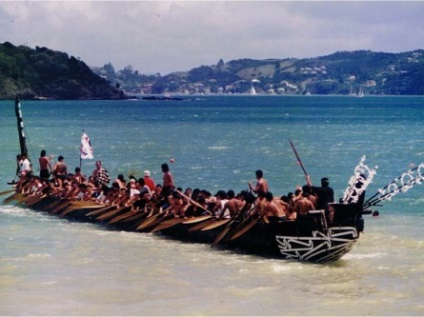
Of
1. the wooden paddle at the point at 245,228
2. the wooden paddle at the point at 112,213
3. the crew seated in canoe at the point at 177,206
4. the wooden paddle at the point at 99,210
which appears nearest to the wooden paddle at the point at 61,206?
the wooden paddle at the point at 99,210

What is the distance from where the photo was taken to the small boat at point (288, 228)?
68.7 feet

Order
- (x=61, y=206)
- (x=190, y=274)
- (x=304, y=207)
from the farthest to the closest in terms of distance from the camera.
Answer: (x=61, y=206)
(x=304, y=207)
(x=190, y=274)

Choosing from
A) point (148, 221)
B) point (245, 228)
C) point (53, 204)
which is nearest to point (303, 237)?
point (245, 228)

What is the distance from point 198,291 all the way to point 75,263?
13.9 feet

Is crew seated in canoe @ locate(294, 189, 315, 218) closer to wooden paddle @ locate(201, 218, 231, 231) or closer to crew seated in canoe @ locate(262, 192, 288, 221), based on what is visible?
crew seated in canoe @ locate(262, 192, 288, 221)

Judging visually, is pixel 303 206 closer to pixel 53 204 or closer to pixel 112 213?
pixel 112 213

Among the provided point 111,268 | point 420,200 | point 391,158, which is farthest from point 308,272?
point 391,158

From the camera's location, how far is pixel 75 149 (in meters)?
64.4

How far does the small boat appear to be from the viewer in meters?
21.0

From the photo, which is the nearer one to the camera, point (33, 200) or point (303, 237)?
point (303, 237)

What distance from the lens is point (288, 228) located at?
2162cm

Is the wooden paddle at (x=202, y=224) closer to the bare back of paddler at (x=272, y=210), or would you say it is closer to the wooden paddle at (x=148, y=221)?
the wooden paddle at (x=148, y=221)

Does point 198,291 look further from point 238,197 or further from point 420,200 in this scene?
point 420,200

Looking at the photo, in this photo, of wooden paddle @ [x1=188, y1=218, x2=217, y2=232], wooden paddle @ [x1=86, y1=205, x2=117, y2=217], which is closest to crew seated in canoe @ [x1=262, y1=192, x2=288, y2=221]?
wooden paddle @ [x1=188, y1=218, x2=217, y2=232]
